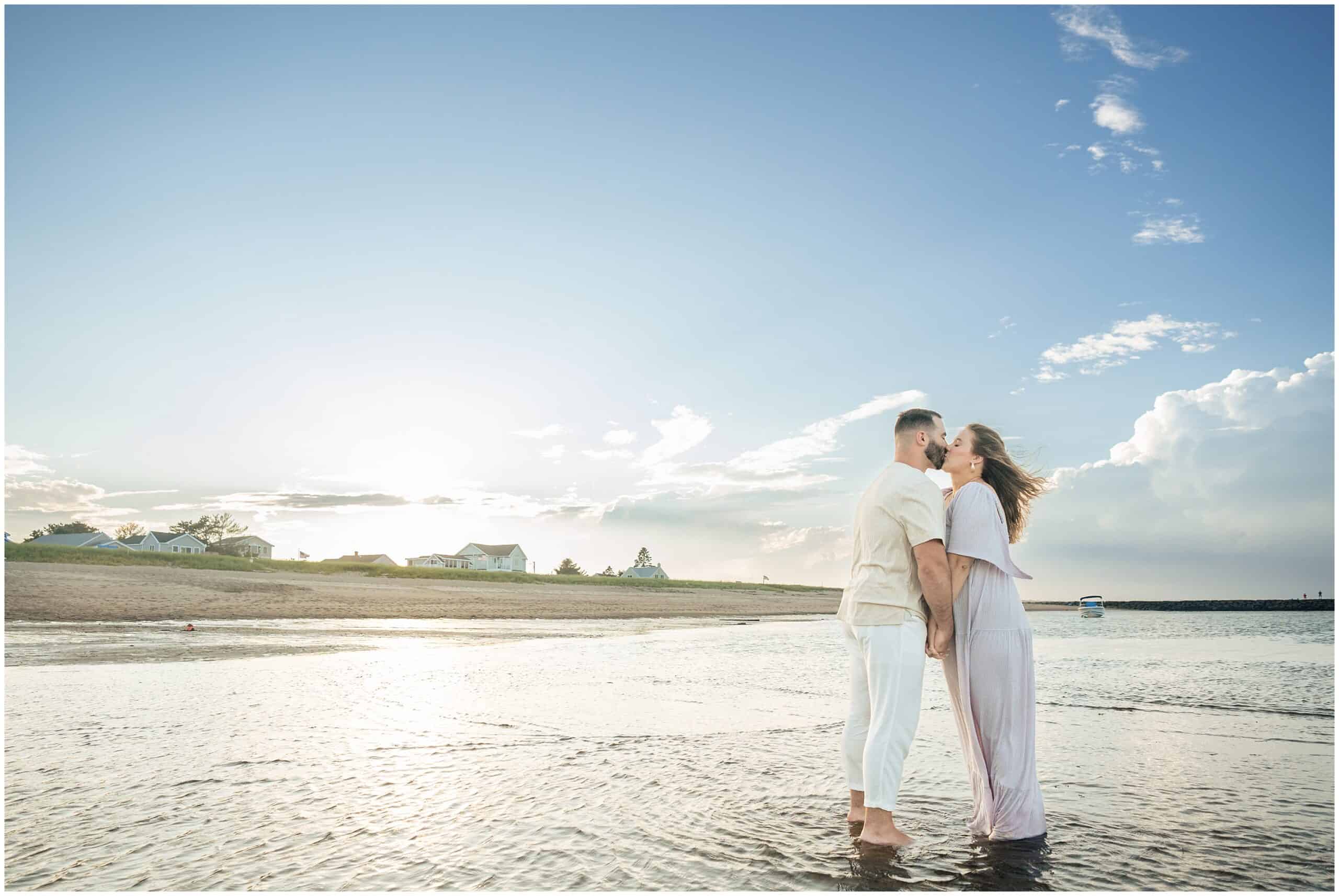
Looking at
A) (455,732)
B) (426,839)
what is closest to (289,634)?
(455,732)

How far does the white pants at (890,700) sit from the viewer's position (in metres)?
4.04

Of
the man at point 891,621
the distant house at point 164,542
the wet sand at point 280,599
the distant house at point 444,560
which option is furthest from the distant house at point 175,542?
the man at point 891,621

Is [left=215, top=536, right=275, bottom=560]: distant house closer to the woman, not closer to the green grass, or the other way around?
the green grass

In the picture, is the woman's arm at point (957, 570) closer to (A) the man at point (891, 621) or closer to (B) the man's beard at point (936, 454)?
(A) the man at point (891, 621)

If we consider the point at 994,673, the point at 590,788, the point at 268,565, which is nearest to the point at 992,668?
the point at 994,673

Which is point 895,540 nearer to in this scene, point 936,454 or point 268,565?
point 936,454

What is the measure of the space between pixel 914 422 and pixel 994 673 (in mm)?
1396

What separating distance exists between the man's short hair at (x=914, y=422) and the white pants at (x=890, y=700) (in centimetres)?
100

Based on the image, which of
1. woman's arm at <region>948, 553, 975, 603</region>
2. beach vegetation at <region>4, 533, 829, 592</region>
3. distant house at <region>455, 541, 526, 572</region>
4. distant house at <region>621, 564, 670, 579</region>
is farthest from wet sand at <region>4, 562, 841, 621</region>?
distant house at <region>621, 564, 670, 579</region>

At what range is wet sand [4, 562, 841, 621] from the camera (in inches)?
989

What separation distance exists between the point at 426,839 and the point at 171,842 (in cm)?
126

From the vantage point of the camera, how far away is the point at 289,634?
750 inches

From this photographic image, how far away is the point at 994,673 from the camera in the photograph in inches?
169

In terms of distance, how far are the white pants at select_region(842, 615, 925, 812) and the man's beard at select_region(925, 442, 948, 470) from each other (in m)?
0.88
